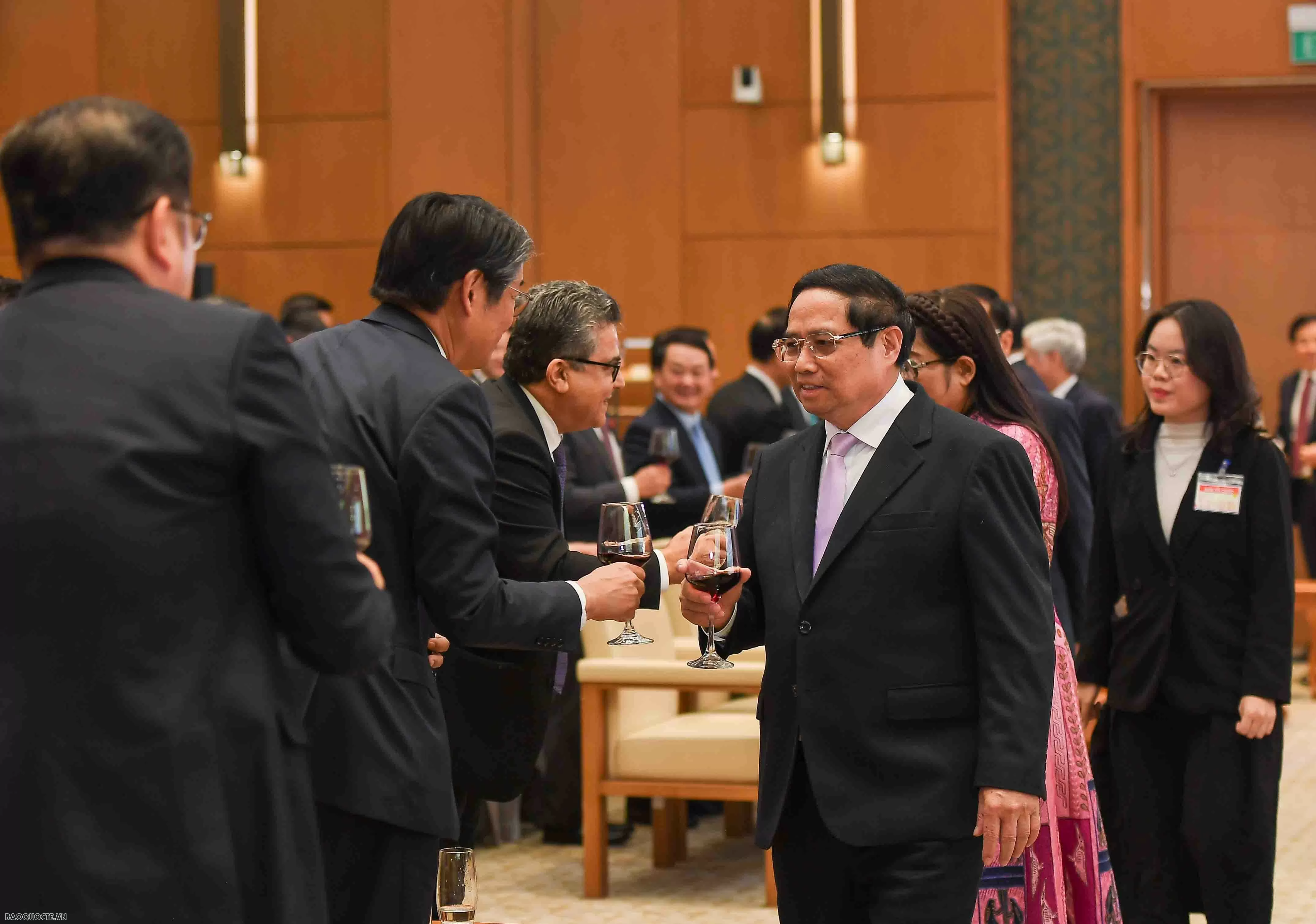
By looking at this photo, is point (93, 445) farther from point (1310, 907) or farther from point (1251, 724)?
point (1310, 907)

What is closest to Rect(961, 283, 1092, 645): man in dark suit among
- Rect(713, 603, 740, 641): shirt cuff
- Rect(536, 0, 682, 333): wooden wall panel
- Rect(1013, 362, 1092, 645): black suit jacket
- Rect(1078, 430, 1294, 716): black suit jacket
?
Rect(1013, 362, 1092, 645): black suit jacket

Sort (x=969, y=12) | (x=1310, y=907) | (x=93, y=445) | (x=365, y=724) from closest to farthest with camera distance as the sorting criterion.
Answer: (x=93, y=445)
(x=365, y=724)
(x=1310, y=907)
(x=969, y=12)

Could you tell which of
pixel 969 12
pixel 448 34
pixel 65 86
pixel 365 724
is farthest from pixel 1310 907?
pixel 65 86

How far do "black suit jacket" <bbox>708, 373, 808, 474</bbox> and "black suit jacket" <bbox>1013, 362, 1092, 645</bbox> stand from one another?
6.93ft

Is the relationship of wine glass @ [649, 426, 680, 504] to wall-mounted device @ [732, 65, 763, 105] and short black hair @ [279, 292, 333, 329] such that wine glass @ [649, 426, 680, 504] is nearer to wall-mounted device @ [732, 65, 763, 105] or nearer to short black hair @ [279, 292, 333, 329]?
short black hair @ [279, 292, 333, 329]

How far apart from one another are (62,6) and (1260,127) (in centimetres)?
712

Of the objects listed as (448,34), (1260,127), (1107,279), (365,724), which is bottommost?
(365,724)

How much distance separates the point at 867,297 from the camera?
253 cm

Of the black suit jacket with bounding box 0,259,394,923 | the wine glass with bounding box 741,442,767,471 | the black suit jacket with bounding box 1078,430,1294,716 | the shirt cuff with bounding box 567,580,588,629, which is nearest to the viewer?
the black suit jacket with bounding box 0,259,394,923

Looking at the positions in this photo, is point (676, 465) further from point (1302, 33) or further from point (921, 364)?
point (1302, 33)

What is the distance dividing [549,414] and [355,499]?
4.56ft

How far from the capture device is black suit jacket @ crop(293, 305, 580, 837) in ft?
6.95

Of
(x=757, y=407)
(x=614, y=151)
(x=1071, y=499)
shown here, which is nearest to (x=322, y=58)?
(x=614, y=151)

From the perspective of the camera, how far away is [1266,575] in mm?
3475
